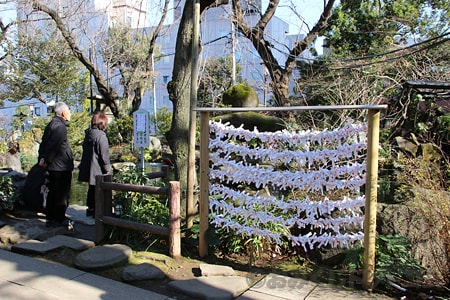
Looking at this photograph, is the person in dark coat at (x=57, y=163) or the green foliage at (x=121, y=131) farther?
the green foliage at (x=121, y=131)

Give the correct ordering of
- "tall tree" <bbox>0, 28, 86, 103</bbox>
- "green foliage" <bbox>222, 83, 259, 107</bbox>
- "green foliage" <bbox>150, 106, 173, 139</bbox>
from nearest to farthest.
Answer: "green foliage" <bbox>222, 83, 259, 107</bbox>, "tall tree" <bbox>0, 28, 86, 103</bbox>, "green foliage" <bbox>150, 106, 173, 139</bbox>

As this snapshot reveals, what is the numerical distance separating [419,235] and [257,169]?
180cm

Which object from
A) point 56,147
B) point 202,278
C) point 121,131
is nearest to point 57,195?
point 56,147

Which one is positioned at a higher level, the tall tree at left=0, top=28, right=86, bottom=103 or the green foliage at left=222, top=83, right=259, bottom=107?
the tall tree at left=0, top=28, right=86, bottom=103

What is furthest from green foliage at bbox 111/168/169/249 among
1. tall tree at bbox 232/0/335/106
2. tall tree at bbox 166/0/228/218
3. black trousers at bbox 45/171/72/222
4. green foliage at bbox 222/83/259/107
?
tall tree at bbox 232/0/335/106

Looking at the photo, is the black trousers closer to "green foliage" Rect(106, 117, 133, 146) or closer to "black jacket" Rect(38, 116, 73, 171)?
"black jacket" Rect(38, 116, 73, 171)

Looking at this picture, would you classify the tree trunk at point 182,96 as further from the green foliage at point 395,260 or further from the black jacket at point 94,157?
the green foliage at point 395,260

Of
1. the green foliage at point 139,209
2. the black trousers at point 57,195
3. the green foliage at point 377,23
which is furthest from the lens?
the green foliage at point 377,23

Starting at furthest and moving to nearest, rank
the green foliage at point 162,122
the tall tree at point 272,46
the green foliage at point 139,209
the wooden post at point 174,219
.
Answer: the green foliage at point 162,122, the tall tree at point 272,46, the green foliage at point 139,209, the wooden post at point 174,219

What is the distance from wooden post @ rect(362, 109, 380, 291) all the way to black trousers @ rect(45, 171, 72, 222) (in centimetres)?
382

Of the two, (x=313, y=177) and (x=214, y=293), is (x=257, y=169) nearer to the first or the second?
(x=313, y=177)

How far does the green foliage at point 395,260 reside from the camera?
3605 mm

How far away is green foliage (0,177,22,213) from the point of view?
5.67m

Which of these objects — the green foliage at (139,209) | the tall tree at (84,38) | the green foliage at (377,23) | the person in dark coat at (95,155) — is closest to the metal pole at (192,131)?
the green foliage at (139,209)
